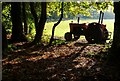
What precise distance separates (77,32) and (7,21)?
10901 millimetres

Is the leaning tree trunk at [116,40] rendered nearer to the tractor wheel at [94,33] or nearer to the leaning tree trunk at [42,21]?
the leaning tree trunk at [42,21]

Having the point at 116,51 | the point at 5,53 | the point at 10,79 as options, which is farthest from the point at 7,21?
the point at 10,79

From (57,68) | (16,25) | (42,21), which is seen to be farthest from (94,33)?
(57,68)

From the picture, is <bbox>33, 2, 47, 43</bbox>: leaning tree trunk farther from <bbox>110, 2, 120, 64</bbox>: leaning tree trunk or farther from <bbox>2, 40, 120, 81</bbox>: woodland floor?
<bbox>110, 2, 120, 64</bbox>: leaning tree trunk

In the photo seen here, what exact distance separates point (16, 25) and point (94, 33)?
270 inches

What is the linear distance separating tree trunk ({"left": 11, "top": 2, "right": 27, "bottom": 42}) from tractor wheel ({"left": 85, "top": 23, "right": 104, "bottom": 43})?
596 cm

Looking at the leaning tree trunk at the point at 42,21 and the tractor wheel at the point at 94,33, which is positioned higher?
the leaning tree trunk at the point at 42,21

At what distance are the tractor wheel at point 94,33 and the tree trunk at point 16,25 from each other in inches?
235

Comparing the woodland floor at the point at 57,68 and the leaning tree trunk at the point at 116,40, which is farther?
the leaning tree trunk at the point at 116,40

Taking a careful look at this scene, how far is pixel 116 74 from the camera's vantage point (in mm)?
10805

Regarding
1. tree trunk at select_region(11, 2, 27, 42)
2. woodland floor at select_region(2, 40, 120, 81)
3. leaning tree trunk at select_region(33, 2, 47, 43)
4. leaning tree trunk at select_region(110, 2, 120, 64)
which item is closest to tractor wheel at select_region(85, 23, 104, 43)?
leaning tree trunk at select_region(33, 2, 47, 43)

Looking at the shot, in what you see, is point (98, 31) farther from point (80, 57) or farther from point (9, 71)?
point (9, 71)

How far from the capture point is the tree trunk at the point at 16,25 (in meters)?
22.8

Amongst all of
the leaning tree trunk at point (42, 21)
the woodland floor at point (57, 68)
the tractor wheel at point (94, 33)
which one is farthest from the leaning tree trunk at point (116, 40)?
the tractor wheel at point (94, 33)
